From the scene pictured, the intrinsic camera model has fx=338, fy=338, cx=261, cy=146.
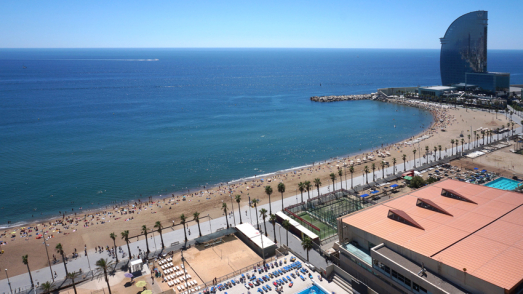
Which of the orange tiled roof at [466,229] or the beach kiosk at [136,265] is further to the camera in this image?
the beach kiosk at [136,265]

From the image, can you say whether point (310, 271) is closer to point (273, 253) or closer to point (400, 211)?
point (273, 253)

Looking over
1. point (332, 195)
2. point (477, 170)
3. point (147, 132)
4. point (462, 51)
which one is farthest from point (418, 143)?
point (462, 51)

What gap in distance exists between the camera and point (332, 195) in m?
55.3

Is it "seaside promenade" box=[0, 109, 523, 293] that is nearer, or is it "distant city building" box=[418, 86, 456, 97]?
"seaside promenade" box=[0, 109, 523, 293]

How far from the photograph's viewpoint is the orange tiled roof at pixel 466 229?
84.6 feet

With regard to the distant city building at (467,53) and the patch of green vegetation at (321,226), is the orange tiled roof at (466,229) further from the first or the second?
the distant city building at (467,53)

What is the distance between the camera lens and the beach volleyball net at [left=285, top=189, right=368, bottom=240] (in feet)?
150

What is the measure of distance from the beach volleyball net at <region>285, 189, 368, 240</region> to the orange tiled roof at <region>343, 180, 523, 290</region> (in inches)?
381

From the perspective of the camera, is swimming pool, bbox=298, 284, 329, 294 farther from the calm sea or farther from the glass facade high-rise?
the glass facade high-rise

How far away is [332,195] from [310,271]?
2188 centimetres

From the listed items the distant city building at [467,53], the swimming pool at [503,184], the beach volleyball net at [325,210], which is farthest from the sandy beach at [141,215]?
the distant city building at [467,53]

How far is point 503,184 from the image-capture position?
5394cm

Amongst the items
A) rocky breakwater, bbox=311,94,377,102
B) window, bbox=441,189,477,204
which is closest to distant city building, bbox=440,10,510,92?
rocky breakwater, bbox=311,94,377,102

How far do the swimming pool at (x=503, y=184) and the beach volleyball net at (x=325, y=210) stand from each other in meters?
21.4
